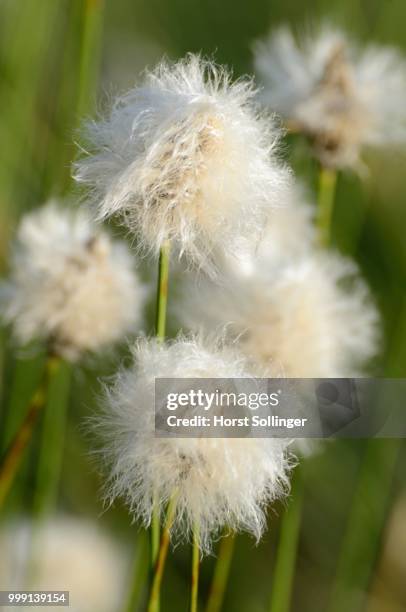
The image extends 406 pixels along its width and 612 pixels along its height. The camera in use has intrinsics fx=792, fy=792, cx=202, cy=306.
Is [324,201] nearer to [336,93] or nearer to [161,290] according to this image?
[336,93]

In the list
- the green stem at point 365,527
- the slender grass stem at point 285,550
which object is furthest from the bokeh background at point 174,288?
the slender grass stem at point 285,550

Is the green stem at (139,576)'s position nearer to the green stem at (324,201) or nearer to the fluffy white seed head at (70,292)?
the fluffy white seed head at (70,292)

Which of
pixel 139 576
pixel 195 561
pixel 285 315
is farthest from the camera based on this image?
pixel 139 576

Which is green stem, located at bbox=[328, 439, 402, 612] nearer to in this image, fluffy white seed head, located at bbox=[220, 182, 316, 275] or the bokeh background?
the bokeh background

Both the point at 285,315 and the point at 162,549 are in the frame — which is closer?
the point at 162,549

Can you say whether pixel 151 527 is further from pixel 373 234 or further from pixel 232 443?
pixel 373 234

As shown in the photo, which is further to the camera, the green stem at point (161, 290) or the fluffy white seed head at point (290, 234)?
the fluffy white seed head at point (290, 234)

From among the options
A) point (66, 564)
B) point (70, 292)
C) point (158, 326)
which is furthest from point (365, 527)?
point (158, 326)
